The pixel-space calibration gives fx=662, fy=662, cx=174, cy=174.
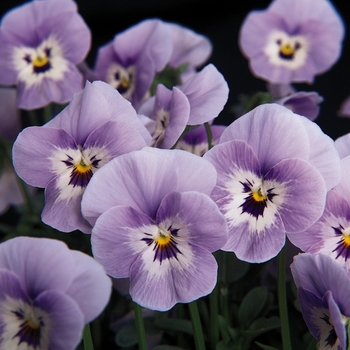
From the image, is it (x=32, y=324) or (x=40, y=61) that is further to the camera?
(x=40, y=61)

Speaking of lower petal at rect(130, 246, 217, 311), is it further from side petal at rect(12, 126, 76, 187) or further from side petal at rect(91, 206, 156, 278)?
side petal at rect(12, 126, 76, 187)

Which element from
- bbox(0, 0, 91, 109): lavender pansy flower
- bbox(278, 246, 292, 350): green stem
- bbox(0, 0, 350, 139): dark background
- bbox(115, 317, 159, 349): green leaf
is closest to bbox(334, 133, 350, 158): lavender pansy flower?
bbox(278, 246, 292, 350): green stem

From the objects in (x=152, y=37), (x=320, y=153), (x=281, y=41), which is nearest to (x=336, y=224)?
(x=320, y=153)

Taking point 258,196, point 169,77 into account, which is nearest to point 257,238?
point 258,196

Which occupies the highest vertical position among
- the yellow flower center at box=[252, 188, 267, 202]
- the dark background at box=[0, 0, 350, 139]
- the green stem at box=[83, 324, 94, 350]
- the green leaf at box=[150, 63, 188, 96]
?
the yellow flower center at box=[252, 188, 267, 202]

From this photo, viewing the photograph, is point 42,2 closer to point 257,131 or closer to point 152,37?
point 152,37

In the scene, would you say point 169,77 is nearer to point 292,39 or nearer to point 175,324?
point 292,39
